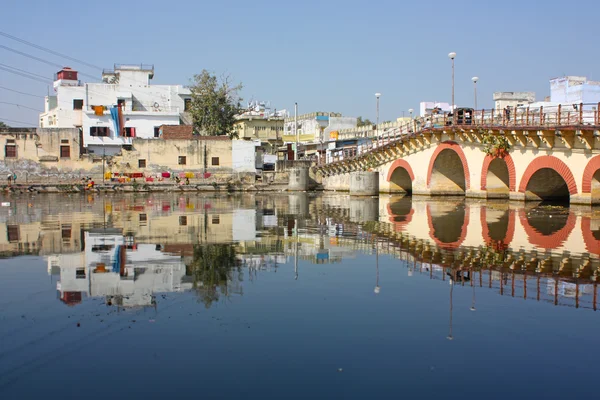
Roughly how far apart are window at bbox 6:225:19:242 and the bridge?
22325mm

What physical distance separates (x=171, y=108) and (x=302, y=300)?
61486 millimetres

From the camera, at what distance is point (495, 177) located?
36312 mm

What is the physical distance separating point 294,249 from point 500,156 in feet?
69.3

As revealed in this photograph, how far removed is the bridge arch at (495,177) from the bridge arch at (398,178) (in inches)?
351

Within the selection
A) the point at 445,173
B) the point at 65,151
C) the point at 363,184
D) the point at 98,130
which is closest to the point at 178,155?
the point at 65,151

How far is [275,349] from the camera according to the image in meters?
7.65

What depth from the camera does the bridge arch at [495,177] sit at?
117 ft

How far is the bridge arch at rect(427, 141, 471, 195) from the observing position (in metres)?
40.2

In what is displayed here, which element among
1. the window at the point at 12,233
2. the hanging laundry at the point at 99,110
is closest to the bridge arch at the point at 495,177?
the window at the point at 12,233

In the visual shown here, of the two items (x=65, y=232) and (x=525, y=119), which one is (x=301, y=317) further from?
(x=525, y=119)

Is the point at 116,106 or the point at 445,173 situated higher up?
the point at 116,106

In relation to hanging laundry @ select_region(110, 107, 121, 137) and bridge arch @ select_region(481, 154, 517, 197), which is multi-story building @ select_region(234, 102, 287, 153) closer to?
hanging laundry @ select_region(110, 107, 121, 137)

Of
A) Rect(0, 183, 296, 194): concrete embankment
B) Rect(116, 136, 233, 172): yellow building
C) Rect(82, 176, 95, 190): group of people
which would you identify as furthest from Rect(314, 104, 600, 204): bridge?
Rect(82, 176, 95, 190): group of people

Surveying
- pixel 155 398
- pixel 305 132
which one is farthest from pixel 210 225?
pixel 305 132
